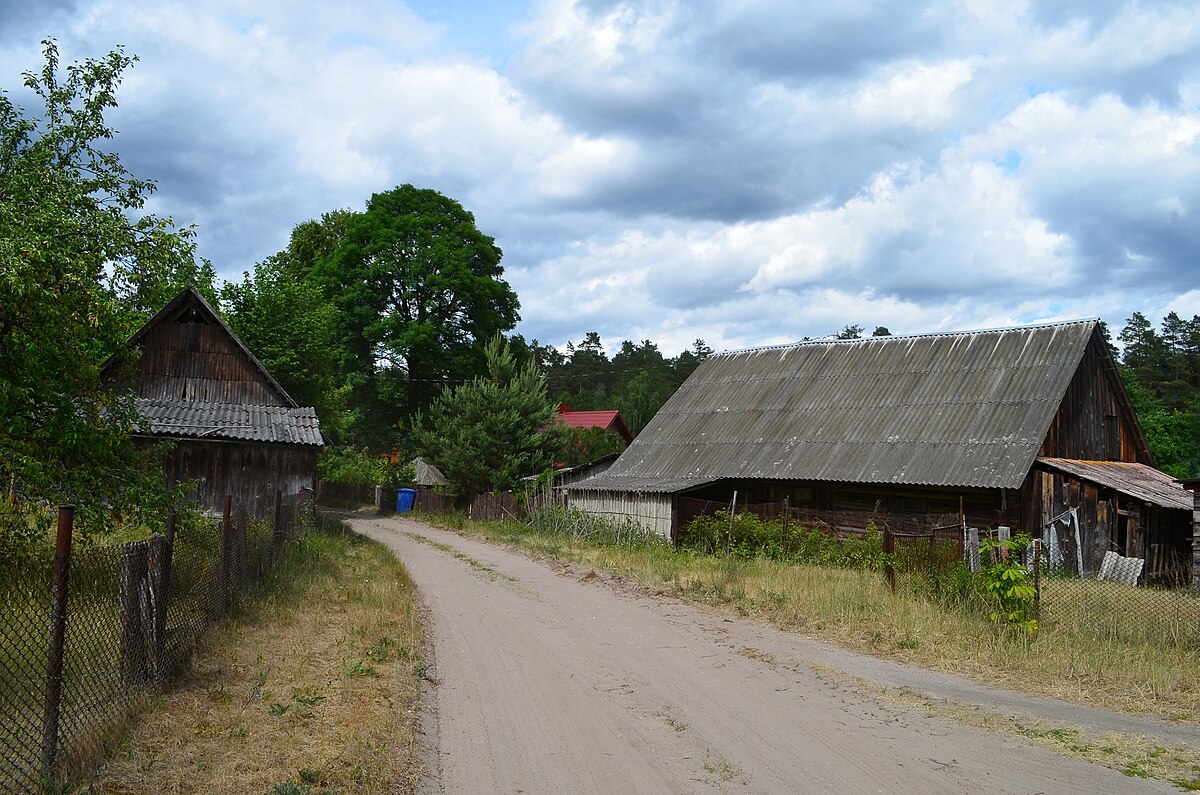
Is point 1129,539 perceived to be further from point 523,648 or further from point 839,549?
point 523,648

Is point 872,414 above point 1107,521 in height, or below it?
above

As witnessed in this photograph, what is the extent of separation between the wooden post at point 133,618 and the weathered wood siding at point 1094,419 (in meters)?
21.8

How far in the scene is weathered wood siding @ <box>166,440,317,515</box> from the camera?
71.3 feet

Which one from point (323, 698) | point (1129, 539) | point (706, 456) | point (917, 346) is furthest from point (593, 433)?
point (323, 698)

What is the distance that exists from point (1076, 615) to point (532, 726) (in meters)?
7.84

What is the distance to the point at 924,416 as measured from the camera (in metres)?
25.9

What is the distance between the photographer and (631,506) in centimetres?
2641

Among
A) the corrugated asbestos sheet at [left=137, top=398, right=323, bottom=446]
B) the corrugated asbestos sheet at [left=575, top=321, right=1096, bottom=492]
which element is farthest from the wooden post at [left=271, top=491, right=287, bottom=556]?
the corrugated asbestos sheet at [left=575, top=321, right=1096, bottom=492]

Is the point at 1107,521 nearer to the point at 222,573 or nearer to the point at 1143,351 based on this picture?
the point at 222,573

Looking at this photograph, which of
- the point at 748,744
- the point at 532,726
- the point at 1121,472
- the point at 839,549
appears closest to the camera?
the point at 748,744

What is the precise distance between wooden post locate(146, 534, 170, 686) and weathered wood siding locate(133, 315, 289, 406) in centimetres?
1769

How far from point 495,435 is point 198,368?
43.2 ft

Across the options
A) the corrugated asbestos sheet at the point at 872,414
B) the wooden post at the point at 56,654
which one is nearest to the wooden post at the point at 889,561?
the corrugated asbestos sheet at the point at 872,414

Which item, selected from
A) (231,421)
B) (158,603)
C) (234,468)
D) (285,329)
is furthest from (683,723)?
(285,329)
